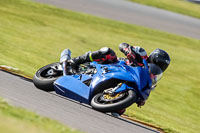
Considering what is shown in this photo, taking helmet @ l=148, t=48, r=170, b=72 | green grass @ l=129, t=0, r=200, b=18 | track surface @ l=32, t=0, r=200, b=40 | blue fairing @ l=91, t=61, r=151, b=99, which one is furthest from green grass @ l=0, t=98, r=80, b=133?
green grass @ l=129, t=0, r=200, b=18

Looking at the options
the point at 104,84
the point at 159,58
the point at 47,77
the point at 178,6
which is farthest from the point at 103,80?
the point at 178,6

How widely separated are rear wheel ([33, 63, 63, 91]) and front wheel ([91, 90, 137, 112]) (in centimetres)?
113

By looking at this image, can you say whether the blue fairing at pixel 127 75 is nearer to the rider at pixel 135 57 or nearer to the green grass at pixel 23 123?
the rider at pixel 135 57

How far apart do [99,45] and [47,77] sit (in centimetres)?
857

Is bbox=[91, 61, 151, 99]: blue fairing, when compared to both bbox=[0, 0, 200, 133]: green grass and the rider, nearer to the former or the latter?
the rider

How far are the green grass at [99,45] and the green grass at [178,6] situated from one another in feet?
16.4

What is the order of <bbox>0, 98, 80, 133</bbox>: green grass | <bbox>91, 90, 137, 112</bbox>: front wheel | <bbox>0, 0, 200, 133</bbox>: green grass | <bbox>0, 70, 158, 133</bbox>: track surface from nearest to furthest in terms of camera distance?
<bbox>0, 98, 80, 133</bbox>: green grass
<bbox>0, 70, 158, 133</bbox>: track surface
<bbox>91, 90, 137, 112</bbox>: front wheel
<bbox>0, 0, 200, 133</bbox>: green grass

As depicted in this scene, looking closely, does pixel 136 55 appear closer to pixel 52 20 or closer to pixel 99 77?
pixel 99 77

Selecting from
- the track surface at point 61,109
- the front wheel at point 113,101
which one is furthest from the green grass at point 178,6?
the front wheel at point 113,101

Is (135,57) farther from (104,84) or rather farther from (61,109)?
(61,109)

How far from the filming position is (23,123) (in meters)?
4.10

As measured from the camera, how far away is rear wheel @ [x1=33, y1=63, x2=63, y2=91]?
734 cm

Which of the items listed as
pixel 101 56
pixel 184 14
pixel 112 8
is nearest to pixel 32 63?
pixel 101 56

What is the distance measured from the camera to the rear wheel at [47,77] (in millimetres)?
7344
